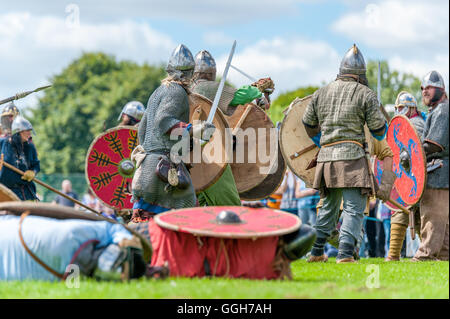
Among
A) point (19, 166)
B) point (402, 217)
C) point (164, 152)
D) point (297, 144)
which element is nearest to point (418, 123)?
point (402, 217)

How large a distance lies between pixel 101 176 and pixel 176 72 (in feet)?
9.42

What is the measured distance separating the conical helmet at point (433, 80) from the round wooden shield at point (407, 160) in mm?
566

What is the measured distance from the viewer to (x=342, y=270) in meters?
6.77

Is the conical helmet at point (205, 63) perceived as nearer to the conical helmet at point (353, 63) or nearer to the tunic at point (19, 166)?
the conical helmet at point (353, 63)

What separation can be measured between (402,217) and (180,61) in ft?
11.2

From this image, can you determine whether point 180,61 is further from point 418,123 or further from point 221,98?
point 418,123

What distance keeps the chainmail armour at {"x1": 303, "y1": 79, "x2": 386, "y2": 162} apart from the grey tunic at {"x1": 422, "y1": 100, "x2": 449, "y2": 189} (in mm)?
911

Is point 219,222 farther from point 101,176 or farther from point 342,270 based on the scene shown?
point 101,176

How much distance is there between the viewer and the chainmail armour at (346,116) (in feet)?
25.3

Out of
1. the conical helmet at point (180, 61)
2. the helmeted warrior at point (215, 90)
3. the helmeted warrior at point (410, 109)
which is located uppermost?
the conical helmet at point (180, 61)

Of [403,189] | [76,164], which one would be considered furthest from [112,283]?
[76,164]

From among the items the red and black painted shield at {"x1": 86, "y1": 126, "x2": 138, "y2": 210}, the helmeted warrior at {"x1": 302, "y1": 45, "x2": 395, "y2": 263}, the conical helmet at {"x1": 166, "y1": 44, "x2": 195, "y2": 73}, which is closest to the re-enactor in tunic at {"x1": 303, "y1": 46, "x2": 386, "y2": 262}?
the helmeted warrior at {"x1": 302, "y1": 45, "x2": 395, "y2": 263}

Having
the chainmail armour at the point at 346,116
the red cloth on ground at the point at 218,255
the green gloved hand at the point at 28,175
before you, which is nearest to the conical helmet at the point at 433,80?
the chainmail armour at the point at 346,116
